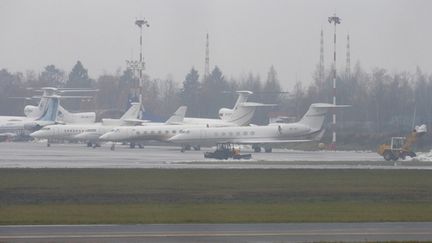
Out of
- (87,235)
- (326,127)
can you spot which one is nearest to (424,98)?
(326,127)

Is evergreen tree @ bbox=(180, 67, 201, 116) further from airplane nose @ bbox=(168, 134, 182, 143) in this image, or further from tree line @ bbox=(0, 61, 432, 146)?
airplane nose @ bbox=(168, 134, 182, 143)

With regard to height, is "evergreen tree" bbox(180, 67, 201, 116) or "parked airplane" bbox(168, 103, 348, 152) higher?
"evergreen tree" bbox(180, 67, 201, 116)

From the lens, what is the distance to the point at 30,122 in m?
136

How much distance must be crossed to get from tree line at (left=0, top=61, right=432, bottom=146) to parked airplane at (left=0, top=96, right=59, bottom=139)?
39.2ft

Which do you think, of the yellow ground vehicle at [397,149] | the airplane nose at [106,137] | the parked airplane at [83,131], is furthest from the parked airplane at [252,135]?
the yellow ground vehicle at [397,149]

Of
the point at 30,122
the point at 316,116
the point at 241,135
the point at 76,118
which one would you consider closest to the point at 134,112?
the point at 30,122

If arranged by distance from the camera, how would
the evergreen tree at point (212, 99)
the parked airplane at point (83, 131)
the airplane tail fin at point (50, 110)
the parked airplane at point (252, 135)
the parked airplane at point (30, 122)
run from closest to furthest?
the parked airplane at point (252, 135) → the parked airplane at point (83, 131) → the parked airplane at point (30, 122) → the airplane tail fin at point (50, 110) → the evergreen tree at point (212, 99)

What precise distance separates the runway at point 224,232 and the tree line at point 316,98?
74.6 meters

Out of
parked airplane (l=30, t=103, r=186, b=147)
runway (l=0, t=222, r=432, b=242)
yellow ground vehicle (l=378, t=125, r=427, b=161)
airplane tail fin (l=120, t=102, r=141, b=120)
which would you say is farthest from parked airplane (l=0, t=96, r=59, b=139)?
runway (l=0, t=222, r=432, b=242)

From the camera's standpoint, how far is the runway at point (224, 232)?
26.1 meters

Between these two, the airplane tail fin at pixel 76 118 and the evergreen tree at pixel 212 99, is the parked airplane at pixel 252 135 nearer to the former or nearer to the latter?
the airplane tail fin at pixel 76 118

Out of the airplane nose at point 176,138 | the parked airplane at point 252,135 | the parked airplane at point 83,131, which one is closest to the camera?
the parked airplane at point 252,135

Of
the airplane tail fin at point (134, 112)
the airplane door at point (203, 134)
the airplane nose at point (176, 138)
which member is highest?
the airplane tail fin at point (134, 112)

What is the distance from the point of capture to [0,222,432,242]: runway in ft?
85.6
